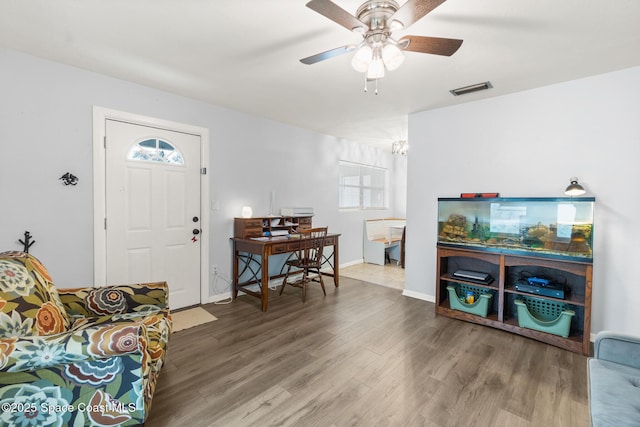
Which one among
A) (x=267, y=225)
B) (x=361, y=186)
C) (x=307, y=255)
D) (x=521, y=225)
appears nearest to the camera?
(x=521, y=225)

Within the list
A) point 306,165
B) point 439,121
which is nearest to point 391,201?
point 306,165

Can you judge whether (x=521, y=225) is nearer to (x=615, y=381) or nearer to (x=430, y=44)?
(x=615, y=381)

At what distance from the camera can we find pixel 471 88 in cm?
289

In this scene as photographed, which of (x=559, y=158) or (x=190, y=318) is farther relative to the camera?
(x=190, y=318)

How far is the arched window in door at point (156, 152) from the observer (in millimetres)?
2938

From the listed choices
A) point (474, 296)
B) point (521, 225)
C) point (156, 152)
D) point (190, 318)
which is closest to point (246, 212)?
point (156, 152)

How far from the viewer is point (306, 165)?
464 cm

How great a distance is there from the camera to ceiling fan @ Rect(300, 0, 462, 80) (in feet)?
4.63

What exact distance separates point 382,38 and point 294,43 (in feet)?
2.63

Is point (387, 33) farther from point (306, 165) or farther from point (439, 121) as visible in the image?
point (306, 165)

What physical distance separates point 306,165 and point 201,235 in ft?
6.50

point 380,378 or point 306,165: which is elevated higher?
point 306,165

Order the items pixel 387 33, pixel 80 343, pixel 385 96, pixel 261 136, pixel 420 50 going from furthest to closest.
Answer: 1. pixel 261 136
2. pixel 385 96
3. pixel 420 50
4. pixel 387 33
5. pixel 80 343

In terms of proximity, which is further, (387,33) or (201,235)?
(201,235)
